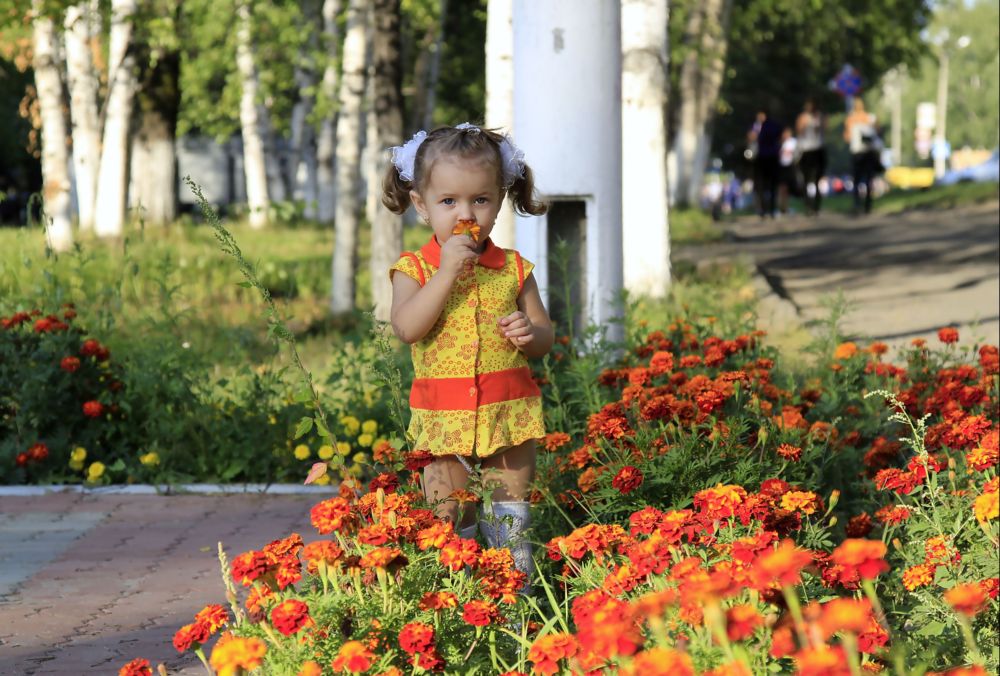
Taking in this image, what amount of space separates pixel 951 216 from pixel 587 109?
22.1 metres

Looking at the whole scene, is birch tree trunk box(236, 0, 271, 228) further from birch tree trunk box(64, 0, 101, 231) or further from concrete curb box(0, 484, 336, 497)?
concrete curb box(0, 484, 336, 497)

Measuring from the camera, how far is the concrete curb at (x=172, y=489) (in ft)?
21.6

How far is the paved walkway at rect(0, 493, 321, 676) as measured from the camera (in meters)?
4.16

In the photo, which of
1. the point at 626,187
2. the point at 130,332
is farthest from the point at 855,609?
the point at 626,187

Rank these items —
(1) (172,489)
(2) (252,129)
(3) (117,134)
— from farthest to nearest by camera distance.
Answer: (2) (252,129) → (3) (117,134) → (1) (172,489)

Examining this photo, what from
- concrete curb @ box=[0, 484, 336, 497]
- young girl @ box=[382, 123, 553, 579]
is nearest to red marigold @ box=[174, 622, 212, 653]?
young girl @ box=[382, 123, 553, 579]

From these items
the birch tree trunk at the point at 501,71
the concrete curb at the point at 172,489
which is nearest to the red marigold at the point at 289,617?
the concrete curb at the point at 172,489

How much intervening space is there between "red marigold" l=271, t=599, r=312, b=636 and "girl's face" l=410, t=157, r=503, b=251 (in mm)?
1341

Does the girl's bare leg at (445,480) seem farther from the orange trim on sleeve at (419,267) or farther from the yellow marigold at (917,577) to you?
the yellow marigold at (917,577)

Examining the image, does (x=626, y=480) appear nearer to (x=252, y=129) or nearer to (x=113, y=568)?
(x=113, y=568)

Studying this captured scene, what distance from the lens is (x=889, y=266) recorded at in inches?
701

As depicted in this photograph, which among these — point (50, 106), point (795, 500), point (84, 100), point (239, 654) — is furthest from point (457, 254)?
point (84, 100)

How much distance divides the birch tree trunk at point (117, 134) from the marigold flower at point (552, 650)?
15.5 m

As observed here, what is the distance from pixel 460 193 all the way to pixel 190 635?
1.44 metres
